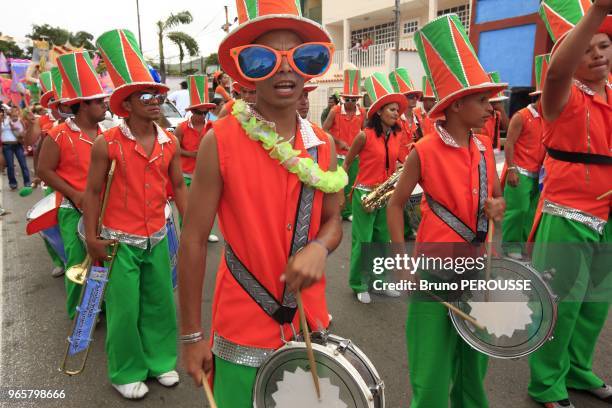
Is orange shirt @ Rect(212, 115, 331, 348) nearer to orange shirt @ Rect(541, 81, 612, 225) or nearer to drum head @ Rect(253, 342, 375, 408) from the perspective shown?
drum head @ Rect(253, 342, 375, 408)

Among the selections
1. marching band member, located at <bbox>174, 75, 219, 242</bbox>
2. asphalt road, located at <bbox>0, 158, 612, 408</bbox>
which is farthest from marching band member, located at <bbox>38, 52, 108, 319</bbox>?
marching band member, located at <bbox>174, 75, 219, 242</bbox>

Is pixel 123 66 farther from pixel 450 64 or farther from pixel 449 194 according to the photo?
pixel 449 194

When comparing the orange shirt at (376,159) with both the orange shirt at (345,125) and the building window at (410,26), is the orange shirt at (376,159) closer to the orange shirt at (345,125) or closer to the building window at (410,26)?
the orange shirt at (345,125)

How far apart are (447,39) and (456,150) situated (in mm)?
647

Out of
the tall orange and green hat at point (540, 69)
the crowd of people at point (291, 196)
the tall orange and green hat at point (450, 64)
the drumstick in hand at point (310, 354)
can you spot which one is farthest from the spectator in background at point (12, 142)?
the drumstick in hand at point (310, 354)

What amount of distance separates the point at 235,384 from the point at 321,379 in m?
0.41

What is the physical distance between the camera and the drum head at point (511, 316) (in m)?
2.35

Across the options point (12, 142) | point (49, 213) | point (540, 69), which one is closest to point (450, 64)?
point (540, 69)

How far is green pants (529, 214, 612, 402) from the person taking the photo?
3033 millimetres

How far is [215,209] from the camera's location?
5.75 feet

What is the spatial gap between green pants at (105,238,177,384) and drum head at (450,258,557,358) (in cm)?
225

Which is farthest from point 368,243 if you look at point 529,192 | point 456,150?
point 456,150

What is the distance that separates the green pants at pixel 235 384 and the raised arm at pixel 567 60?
2103 millimetres

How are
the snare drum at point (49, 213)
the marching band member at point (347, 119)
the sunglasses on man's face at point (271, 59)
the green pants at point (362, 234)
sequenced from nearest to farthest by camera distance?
the sunglasses on man's face at point (271, 59) < the snare drum at point (49, 213) < the green pants at point (362, 234) < the marching band member at point (347, 119)
